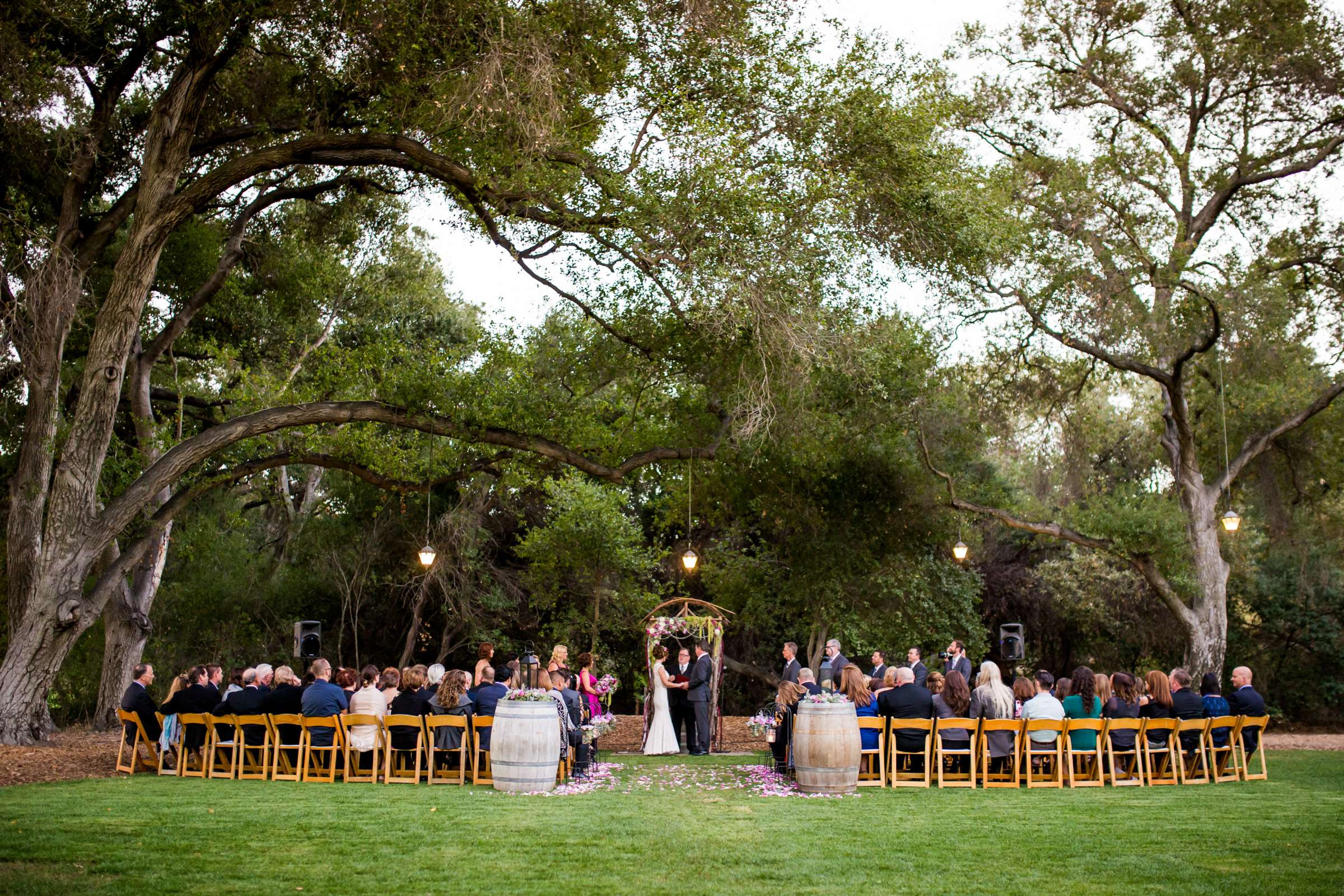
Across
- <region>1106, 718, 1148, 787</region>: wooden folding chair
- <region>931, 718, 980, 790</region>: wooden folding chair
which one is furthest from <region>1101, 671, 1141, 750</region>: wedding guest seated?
<region>931, 718, 980, 790</region>: wooden folding chair

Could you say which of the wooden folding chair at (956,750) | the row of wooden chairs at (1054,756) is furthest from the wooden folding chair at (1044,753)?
the wooden folding chair at (956,750)

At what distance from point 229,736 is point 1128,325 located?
44.2 feet

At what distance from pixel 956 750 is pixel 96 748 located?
9.75m

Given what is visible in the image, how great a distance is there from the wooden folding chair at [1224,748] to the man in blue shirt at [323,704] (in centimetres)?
827

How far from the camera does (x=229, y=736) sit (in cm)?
1072

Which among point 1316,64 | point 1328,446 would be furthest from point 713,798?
point 1316,64

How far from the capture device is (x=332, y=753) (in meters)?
10.3

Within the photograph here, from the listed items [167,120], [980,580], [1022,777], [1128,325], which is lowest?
[1022,777]

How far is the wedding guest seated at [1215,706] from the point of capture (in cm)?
1070

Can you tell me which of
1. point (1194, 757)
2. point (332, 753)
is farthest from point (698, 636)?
point (1194, 757)

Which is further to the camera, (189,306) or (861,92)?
(189,306)

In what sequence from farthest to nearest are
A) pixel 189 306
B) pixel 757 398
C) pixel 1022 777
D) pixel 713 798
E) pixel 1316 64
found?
pixel 1316 64 → pixel 189 306 → pixel 757 398 → pixel 1022 777 → pixel 713 798

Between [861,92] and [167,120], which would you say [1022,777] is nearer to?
[861,92]

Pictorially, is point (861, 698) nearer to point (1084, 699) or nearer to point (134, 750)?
point (1084, 699)
